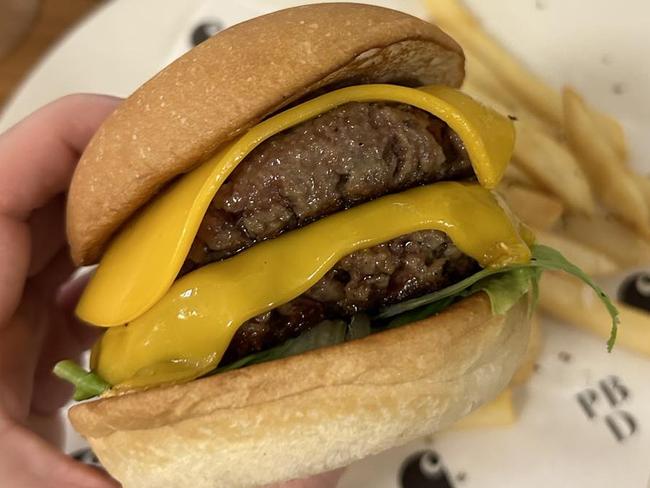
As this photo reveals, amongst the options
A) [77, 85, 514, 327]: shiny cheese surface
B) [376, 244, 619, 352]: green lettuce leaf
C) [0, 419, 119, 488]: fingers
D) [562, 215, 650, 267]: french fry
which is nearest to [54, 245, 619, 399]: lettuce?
[376, 244, 619, 352]: green lettuce leaf

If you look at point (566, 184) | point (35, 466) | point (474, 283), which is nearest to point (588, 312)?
point (566, 184)

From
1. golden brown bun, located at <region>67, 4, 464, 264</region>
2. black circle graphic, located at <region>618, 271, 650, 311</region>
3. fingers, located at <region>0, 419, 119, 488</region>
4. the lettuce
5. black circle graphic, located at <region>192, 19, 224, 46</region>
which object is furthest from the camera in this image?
black circle graphic, located at <region>192, 19, 224, 46</region>

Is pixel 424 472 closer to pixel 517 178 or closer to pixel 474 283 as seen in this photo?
pixel 474 283

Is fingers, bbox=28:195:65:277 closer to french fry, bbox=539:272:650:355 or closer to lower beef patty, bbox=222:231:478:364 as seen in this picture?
lower beef patty, bbox=222:231:478:364

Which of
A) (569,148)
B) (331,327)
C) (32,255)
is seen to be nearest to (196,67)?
(331,327)

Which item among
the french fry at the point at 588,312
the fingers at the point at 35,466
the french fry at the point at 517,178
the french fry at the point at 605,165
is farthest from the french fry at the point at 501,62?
the fingers at the point at 35,466

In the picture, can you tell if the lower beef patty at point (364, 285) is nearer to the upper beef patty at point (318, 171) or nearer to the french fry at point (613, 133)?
the upper beef patty at point (318, 171)

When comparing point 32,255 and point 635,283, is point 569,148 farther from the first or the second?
point 32,255
